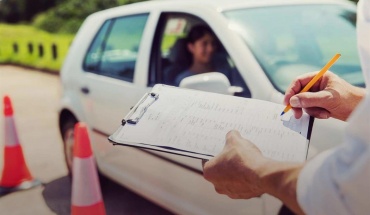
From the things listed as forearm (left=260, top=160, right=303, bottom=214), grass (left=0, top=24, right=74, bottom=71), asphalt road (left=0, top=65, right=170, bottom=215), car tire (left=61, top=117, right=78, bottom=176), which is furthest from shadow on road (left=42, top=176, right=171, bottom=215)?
grass (left=0, top=24, right=74, bottom=71)

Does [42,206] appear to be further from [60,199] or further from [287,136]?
[287,136]

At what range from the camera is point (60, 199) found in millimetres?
4383

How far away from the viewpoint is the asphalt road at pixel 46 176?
→ 13.7ft

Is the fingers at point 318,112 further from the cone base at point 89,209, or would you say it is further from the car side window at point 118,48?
the car side window at point 118,48

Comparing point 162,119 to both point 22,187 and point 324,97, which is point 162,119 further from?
point 22,187

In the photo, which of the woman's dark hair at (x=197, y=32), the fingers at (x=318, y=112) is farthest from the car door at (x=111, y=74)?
the fingers at (x=318, y=112)

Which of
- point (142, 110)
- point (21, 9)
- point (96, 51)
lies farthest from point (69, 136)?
point (21, 9)

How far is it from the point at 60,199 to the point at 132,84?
1.38 m

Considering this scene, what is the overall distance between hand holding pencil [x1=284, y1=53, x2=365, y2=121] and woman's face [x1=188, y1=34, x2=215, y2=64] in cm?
164

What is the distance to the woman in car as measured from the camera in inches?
136

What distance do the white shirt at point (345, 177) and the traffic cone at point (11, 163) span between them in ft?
12.7

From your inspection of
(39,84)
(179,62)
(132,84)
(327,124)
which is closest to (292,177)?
(327,124)

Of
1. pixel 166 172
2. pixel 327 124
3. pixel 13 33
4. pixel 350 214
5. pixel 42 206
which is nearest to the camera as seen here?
pixel 350 214

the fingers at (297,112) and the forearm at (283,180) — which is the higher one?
the forearm at (283,180)
